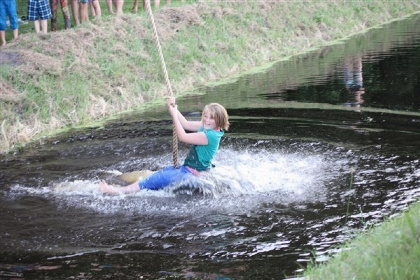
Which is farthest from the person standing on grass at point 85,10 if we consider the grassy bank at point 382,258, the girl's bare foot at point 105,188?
the grassy bank at point 382,258

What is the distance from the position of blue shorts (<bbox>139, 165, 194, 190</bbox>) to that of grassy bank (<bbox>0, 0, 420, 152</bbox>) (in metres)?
4.01

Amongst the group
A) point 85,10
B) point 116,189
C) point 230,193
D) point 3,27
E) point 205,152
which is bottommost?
point 230,193

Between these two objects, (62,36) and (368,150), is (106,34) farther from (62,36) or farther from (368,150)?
(368,150)

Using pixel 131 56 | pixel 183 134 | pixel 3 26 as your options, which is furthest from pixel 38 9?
pixel 183 134

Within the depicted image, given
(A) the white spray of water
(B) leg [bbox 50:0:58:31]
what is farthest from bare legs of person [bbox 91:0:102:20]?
(A) the white spray of water

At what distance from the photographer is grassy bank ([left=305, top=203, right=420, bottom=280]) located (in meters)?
5.01

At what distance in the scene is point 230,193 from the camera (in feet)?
29.6

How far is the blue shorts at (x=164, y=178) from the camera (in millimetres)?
9242

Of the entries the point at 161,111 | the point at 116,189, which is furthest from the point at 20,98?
the point at 116,189

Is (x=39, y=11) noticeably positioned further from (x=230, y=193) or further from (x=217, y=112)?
(x=230, y=193)

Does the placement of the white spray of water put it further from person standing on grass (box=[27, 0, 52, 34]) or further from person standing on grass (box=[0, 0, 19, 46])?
person standing on grass (box=[27, 0, 52, 34])

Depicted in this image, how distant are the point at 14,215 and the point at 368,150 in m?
5.12

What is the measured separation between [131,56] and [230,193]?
886 centimetres

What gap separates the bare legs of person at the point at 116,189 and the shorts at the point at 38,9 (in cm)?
880
